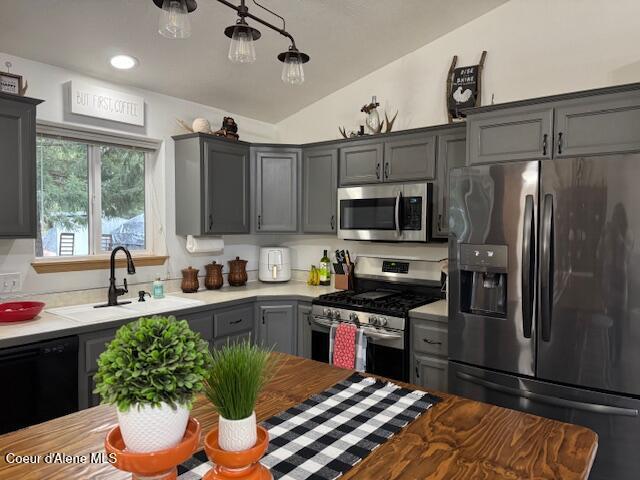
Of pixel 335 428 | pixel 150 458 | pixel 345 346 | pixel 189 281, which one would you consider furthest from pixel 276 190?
pixel 150 458

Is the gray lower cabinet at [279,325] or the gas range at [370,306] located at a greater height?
the gas range at [370,306]

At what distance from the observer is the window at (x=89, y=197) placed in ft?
9.61

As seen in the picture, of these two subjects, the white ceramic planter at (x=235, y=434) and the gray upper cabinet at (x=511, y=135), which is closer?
the white ceramic planter at (x=235, y=434)

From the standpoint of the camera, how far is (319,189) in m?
3.77

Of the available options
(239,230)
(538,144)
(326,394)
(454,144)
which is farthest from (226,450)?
(239,230)

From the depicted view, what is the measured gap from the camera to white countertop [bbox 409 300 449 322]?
2.70 m

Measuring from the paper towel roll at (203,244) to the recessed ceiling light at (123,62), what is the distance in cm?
133

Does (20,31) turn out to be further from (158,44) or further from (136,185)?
(136,185)

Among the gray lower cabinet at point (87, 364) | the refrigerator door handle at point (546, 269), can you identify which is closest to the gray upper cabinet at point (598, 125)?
the refrigerator door handle at point (546, 269)

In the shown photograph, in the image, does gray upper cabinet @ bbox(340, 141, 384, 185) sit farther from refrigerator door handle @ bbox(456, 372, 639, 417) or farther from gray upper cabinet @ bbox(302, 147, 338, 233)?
refrigerator door handle @ bbox(456, 372, 639, 417)

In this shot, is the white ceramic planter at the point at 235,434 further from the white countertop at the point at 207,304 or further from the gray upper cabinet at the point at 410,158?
the gray upper cabinet at the point at 410,158

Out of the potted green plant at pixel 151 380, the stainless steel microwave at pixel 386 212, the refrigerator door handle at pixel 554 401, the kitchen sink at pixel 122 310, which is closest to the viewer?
the potted green plant at pixel 151 380

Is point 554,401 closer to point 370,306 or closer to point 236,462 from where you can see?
A: point 370,306

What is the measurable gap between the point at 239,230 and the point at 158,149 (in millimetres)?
914
